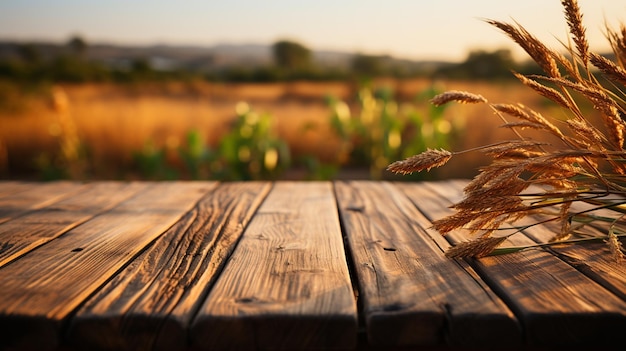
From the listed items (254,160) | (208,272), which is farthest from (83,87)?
(208,272)

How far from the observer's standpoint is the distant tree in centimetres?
4153

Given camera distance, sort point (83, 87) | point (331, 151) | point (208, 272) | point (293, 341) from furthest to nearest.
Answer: point (83, 87) < point (331, 151) < point (208, 272) < point (293, 341)

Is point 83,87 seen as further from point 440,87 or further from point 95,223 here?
point 95,223

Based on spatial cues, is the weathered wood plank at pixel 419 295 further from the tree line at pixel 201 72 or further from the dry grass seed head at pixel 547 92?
the tree line at pixel 201 72

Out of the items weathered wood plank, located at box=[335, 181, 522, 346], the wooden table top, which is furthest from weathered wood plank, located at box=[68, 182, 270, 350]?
weathered wood plank, located at box=[335, 181, 522, 346]

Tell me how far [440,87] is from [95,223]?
14.3 ft

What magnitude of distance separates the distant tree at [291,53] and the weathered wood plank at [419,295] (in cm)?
4062

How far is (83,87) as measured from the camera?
15.1m

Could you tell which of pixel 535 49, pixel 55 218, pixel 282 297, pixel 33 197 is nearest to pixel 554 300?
pixel 282 297

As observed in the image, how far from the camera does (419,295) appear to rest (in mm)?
948

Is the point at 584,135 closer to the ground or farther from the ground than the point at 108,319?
farther from the ground

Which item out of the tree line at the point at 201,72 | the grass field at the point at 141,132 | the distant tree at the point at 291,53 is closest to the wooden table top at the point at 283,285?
the grass field at the point at 141,132

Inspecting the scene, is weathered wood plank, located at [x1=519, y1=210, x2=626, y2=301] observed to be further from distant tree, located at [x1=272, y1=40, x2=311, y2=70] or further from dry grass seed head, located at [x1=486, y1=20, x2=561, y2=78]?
distant tree, located at [x1=272, y1=40, x2=311, y2=70]

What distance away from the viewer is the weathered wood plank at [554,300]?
866 millimetres
